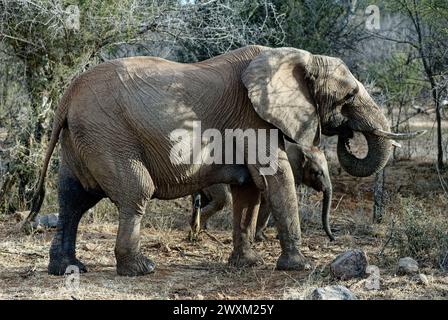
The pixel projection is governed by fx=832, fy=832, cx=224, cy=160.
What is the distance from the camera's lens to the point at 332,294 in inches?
244

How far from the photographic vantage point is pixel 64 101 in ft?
25.1

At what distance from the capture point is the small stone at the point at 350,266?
287 inches

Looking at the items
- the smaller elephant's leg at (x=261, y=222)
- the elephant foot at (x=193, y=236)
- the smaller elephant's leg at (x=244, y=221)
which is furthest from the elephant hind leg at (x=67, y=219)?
the smaller elephant's leg at (x=261, y=222)

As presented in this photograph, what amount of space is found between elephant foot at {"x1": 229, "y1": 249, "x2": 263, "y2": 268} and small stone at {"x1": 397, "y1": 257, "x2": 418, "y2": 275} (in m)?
1.49

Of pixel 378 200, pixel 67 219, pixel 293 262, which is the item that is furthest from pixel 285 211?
pixel 378 200

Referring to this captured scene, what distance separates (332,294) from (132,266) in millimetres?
2164

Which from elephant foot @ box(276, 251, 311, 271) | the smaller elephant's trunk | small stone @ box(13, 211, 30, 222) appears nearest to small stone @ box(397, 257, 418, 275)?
elephant foot @ box(276, 251, 311, 271)

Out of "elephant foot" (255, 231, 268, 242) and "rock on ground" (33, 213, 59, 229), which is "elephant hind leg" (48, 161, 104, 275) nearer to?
"rock on ground" (33, 213, 59, 229)

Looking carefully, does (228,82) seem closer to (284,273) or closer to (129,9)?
(284,273)

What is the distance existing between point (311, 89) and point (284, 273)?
1807 millimetres

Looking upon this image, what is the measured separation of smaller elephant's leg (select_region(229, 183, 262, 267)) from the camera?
8328mm

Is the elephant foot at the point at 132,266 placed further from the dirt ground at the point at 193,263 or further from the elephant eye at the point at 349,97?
the elephant eye at the point at 349,97
